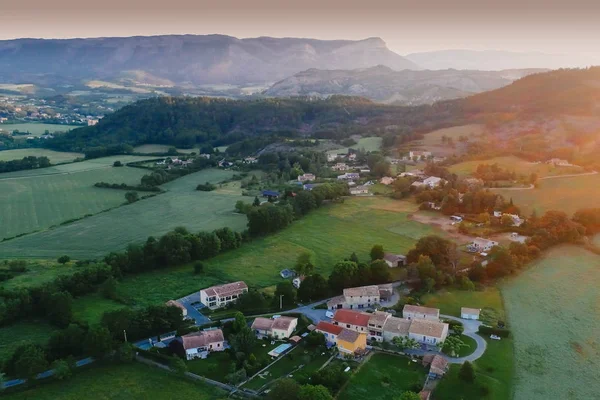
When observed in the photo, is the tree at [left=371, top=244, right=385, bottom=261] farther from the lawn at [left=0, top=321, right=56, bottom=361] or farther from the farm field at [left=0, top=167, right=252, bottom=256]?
the lawn at [left=0, top=321, right=56, bottom=361]

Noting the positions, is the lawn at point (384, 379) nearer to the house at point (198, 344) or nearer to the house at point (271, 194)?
the house at point (198, 344)

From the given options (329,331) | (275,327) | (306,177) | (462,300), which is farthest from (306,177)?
(329,331)

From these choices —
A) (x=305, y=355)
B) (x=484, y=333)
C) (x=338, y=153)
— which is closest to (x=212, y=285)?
(x=305, y=355)

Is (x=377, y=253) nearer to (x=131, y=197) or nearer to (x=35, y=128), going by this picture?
(x=131, y=197)

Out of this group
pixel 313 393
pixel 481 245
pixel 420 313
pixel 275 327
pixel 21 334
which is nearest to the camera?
pixel 313 393

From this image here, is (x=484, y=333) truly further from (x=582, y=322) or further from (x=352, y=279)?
(x=352, y=279)

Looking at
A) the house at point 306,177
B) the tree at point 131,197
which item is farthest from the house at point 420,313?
the house at point 306,177
